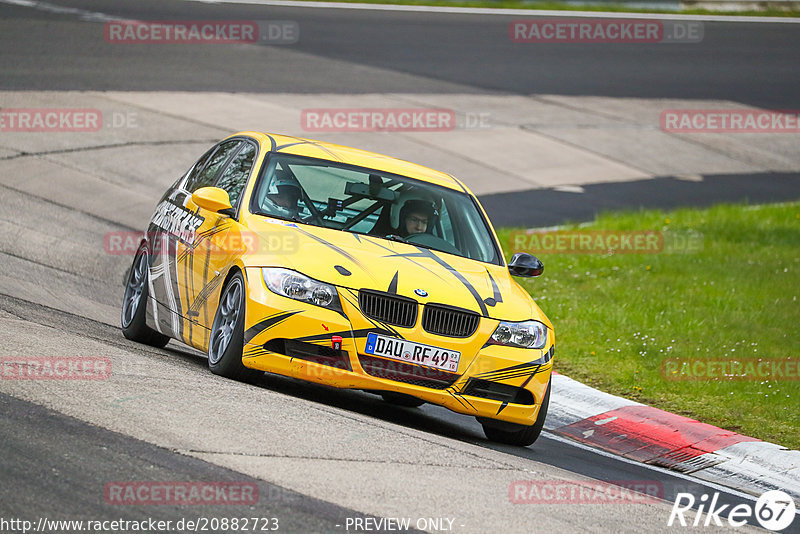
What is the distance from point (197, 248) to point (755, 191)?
49.5ft

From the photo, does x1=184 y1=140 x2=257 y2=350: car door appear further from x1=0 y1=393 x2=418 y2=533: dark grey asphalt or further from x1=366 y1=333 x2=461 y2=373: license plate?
x1=0 y1=393 x2=418 y2=533: dark grey asphalt

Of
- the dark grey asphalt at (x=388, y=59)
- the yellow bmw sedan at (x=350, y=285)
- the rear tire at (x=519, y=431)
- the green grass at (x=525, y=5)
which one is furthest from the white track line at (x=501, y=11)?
the rear tire at (x=519, y=431)

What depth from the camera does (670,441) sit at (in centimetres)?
914

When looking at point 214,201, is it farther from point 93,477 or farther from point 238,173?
point 93,477

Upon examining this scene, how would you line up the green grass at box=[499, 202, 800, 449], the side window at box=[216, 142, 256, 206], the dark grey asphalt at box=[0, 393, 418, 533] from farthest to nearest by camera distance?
the green grass at box=[499, 202, 800, 449] → the side window at box=[216, 142, 256, 206] → the dark grey asphalt at box=[0, 393, 418, 533]

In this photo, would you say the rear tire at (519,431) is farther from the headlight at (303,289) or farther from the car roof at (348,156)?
the car roof at (348,156)

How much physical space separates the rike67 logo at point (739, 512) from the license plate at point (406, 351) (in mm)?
1647

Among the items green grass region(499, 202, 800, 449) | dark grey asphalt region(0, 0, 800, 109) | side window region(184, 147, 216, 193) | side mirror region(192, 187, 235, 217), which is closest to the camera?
side mirror region(192, 187, 235, 217)

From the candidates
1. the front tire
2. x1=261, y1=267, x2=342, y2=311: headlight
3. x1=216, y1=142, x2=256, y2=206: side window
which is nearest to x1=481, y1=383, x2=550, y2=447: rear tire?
x1=261, y1=267, x2=342, y2=311: headlight

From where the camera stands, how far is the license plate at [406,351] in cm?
755

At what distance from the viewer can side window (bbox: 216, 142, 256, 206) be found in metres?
8.91

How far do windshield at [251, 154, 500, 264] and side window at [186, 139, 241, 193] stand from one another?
0.64 m

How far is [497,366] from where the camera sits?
7812 mm


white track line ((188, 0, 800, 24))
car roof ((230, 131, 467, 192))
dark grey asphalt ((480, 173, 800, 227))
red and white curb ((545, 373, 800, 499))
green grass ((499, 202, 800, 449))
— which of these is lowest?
dark grey asphalt ((480, 173, 800, 227))
